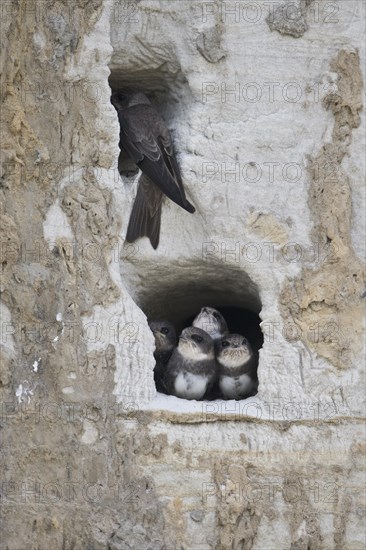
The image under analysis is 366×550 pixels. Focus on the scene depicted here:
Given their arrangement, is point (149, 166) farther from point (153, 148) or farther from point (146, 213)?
point (146, 213)

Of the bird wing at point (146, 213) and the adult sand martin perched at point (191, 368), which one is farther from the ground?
the bird wing at point (146, 213)

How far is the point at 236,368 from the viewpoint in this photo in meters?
5.94

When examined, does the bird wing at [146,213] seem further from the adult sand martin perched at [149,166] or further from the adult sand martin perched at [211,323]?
the adult sand martin perched at [211,323]

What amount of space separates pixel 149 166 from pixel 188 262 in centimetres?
50

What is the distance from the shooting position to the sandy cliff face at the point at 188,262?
18.0 feet

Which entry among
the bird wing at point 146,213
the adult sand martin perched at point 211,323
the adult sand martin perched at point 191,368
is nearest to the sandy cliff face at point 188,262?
the bird wing at point 146,213

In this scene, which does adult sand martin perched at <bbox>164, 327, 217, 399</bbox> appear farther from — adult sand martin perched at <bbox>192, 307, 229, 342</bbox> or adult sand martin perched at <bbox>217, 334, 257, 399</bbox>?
adult sand martin perched at <bbox>192, 307, 229, 342</bbox>

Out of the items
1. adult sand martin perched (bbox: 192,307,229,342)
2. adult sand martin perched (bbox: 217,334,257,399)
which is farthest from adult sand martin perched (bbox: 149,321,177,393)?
adult sand martin perched (bbox: 217,334,257,399)

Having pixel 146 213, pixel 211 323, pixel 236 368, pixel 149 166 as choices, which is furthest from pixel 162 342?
pixel 149 166

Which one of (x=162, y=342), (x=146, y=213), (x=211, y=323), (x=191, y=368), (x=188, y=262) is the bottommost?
(x=191, y=368)

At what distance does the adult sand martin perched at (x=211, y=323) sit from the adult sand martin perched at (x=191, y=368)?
287 mm

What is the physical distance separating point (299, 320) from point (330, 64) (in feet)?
3.93

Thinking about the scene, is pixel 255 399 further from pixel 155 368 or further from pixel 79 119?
pixel 79 119

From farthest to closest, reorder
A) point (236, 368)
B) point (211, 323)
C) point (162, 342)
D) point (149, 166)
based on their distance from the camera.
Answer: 1. point (211, 323)
2. point (162, 342)
3. point (236, 368)
4. point (149, 166)
